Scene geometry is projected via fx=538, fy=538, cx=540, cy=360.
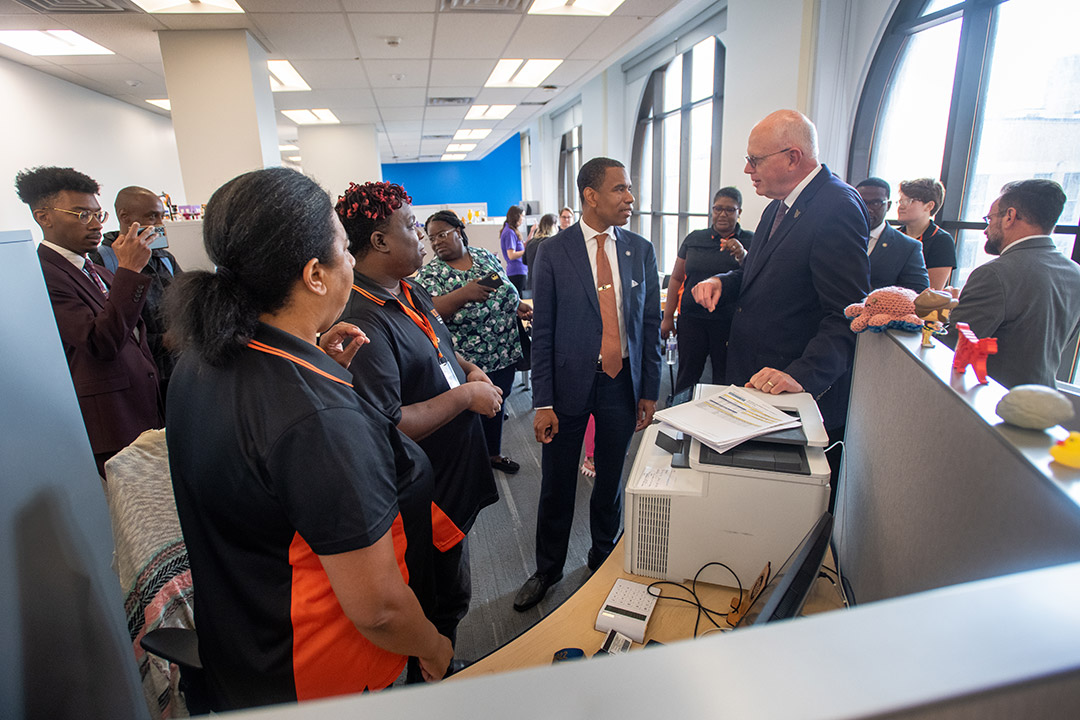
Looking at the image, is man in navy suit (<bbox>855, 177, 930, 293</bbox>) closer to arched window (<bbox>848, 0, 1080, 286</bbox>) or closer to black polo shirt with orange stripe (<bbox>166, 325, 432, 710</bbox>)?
arched window (<bbox>848, 0, 1080, 286</bbox>)

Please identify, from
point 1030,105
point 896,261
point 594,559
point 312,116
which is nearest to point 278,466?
point 594,559

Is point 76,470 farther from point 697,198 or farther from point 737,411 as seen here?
point 697,198

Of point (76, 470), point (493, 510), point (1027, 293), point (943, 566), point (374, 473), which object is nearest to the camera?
point (943, 566)

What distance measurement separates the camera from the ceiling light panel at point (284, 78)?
A: 4.83 metres

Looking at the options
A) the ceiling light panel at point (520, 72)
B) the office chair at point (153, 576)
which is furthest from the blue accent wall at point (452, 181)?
the office chair at point (153, 576)

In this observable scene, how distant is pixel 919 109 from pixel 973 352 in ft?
11.9

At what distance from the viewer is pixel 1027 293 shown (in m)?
1.92

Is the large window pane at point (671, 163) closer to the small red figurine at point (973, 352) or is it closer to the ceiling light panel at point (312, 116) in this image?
the ceiling light panel at point (312, 116)

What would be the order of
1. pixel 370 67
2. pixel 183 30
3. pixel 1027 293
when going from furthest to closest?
pixel 370 67
pixel 183 30
pixel 1027 293

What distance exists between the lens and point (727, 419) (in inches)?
45.7

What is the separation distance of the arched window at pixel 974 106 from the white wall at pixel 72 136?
6879mm

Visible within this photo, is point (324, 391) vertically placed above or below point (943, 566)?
above

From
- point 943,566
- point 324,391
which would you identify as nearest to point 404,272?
point 324,391

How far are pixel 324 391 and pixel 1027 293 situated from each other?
2365mm
